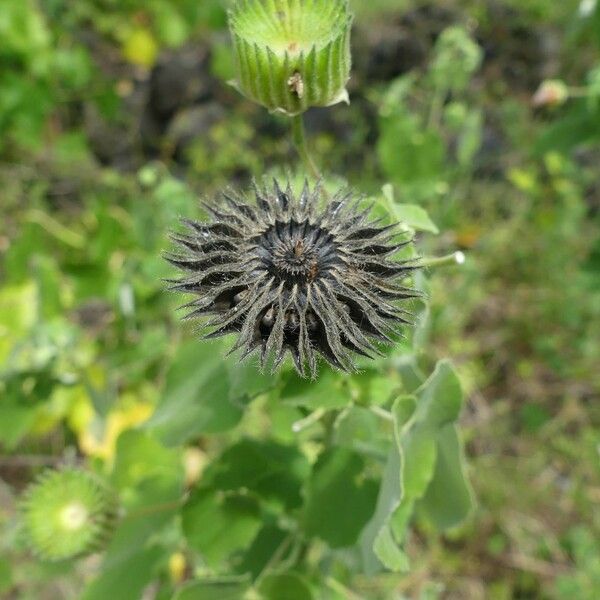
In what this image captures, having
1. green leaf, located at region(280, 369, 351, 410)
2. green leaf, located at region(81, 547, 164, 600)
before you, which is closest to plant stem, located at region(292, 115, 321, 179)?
green leaf, located at region(280, 369, 351, 410)

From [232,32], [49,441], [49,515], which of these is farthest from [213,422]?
[49,441]

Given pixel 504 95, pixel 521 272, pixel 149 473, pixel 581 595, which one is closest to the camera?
pixel 149 473

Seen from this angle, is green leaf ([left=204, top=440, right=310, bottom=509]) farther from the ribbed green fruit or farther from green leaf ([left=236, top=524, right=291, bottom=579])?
the ribbed green fruit

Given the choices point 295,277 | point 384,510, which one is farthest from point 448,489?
point 295,277

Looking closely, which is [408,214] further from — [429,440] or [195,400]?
[195,400]

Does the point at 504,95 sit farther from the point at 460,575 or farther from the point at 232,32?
the point at 232,32

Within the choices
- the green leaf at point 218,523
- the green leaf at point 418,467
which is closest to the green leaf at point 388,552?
the green leaf at point 418,467

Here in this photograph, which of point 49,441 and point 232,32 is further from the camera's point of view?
point 49,441

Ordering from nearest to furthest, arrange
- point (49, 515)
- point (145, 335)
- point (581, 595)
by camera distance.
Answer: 1. point (49, 515)
2. point (145, 335)
3. point (581, 595)
